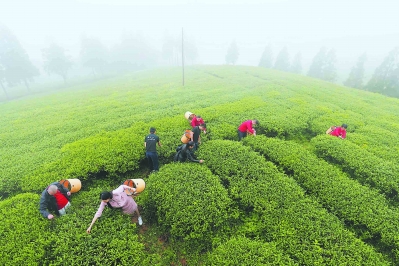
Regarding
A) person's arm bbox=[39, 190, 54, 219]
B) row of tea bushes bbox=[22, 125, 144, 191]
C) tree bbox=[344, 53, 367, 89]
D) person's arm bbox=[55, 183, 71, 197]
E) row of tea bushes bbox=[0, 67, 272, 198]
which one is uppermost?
person's arm bbox=[55, 183, 71, 197]

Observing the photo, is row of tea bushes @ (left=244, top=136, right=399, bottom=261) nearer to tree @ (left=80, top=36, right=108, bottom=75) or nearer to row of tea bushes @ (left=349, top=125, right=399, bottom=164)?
row of tea bushes @ (left=349, top=125, right=399, bottom=164)

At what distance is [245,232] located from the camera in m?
6.62

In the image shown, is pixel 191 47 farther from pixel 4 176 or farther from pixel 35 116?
pixel 4 176

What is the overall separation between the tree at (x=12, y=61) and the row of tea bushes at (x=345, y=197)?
179ft

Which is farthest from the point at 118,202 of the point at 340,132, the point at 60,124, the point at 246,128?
the point at 340,132

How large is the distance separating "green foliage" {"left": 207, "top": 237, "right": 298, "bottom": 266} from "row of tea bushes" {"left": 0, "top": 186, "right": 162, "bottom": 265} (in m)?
1.84

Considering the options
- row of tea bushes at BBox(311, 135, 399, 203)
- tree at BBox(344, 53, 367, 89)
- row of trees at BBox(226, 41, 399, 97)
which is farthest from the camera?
tree at BBox(344, 53, 367, 89)

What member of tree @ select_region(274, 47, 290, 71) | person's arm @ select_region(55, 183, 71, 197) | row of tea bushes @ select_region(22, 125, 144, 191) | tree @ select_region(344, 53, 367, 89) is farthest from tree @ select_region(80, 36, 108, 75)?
tree @ select_region(344, 53, 367, 89)

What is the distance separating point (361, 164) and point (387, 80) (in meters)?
39.4

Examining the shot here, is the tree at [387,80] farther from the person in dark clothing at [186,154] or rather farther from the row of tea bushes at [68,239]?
the row of tea bushes at [68,239]

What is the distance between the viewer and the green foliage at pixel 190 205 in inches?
251

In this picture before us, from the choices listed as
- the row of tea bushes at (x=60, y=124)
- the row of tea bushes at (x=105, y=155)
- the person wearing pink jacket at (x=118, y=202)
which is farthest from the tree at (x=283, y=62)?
the person wearing pink jacket at (x=118, y=202)

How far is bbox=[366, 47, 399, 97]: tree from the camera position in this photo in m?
34.1

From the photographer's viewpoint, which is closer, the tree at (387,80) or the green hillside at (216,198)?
the green hillside at (216,198)
